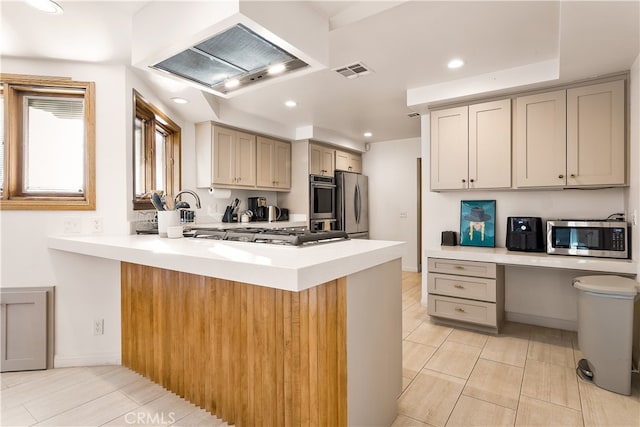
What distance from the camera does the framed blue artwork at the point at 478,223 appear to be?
136 inches

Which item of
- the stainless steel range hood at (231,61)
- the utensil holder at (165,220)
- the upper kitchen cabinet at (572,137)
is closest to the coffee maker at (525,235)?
the upper kitchen cabinet at (572,137)

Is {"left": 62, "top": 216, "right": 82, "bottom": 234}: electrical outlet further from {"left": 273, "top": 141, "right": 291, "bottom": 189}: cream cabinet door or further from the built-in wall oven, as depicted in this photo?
the built-in wall oven

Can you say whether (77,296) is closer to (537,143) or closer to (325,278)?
(325,278)

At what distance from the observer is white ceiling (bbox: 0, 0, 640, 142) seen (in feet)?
6.24

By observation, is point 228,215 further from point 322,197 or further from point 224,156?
point 322,197

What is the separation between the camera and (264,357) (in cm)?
163

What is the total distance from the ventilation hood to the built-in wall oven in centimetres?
317

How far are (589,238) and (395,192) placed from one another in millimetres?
3461

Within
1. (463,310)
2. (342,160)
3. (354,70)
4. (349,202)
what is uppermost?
(354,70)

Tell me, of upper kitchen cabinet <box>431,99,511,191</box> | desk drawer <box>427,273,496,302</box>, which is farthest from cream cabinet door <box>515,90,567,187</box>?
desk drawer <box>427,273,496,302</box>

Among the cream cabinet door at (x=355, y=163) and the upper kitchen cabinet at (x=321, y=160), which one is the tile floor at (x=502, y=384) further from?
the cream cabinet door at (x=355, y=163)

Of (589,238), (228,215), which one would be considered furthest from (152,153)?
(589,238)

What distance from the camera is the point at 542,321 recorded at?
3.31 meters

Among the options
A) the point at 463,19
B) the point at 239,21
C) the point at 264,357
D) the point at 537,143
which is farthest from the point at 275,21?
the point at 537,143
